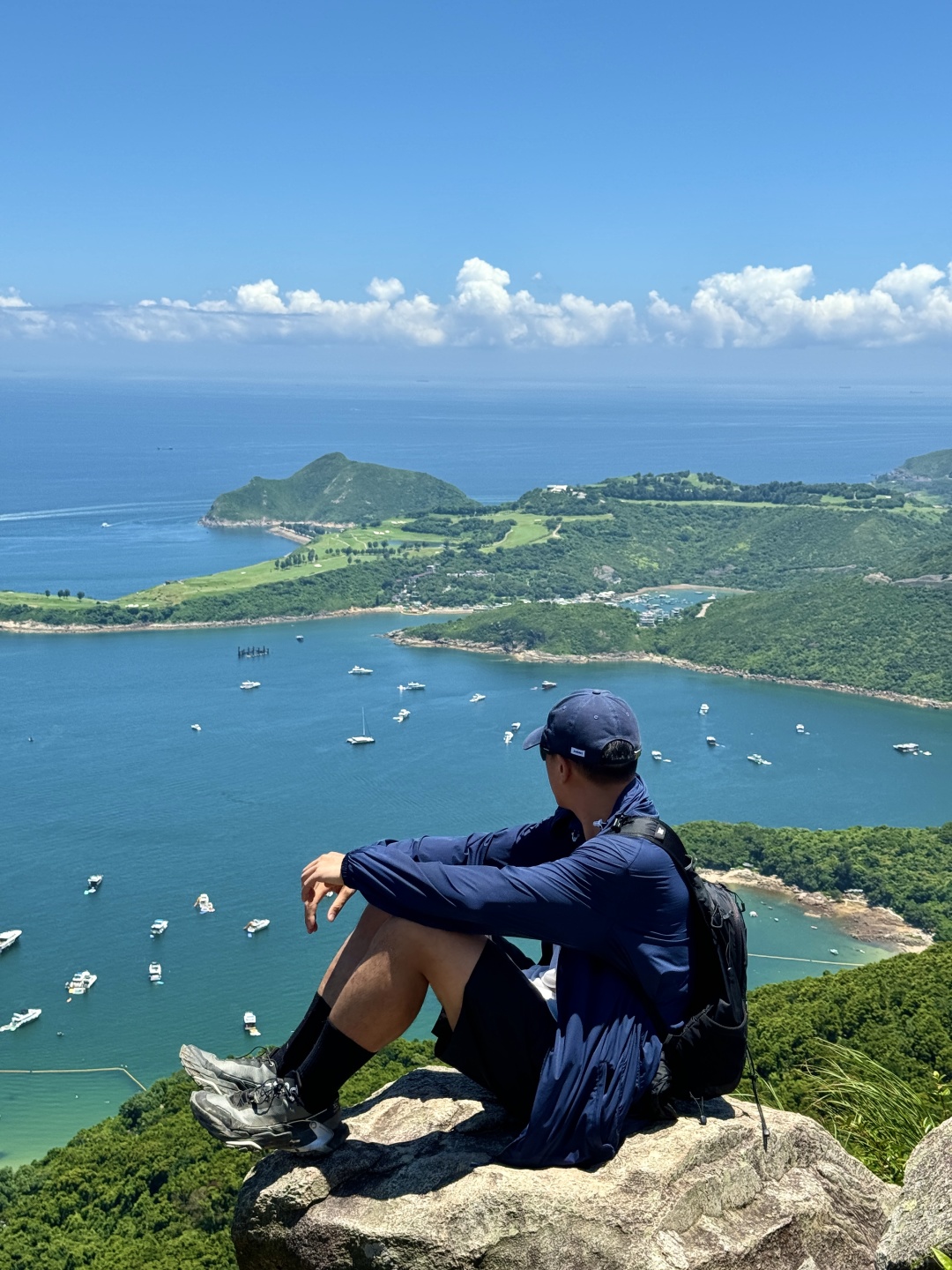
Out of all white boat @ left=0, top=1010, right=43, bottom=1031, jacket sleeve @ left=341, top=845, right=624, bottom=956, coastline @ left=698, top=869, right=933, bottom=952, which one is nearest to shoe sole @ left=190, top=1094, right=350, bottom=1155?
jacket sleeve @ left=341, top=845, right=624, bottom=956

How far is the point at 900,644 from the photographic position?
192 ft

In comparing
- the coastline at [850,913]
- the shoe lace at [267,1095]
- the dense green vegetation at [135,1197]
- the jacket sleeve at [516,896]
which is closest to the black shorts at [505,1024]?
the jacket sleeve at [516,896]

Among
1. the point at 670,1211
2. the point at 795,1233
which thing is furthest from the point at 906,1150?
the point at 670,1211

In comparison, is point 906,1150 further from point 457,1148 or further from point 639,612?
point 639,612

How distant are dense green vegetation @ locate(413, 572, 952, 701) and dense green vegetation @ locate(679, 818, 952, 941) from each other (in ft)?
71.8

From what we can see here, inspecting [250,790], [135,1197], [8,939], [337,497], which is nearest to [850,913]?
[250,790]

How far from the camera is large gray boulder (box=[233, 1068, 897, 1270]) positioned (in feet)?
9.72

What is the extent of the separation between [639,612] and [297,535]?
38771mm

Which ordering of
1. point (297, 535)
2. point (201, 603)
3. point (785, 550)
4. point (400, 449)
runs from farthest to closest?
point (400, 449)
point (297, 535)
point (785, 550)
point (201, 603)

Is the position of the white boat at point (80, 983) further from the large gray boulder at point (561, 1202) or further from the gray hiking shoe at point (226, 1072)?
the gray hiking shoe at point (226, 1072)

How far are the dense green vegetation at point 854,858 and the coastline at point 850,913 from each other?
221 mm

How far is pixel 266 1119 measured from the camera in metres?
3.18

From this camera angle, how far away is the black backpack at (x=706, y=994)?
305 centimetres

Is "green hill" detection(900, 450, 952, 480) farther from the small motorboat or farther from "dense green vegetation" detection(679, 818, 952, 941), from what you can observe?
the small motorboat
